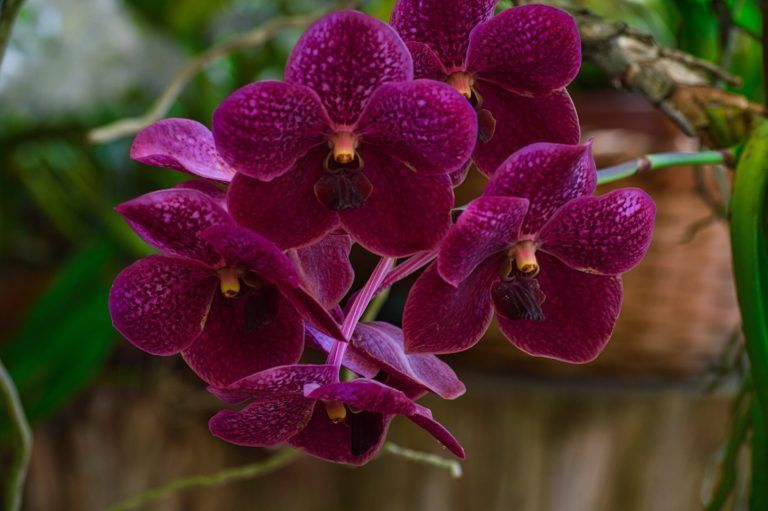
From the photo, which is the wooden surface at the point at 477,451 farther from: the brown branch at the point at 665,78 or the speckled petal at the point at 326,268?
the speckled petal at the point at 326,268

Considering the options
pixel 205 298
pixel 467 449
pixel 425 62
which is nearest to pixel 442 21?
pixel 425 62

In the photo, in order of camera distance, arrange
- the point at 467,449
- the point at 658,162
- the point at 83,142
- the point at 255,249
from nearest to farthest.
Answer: the point at 255,249, the point at 658,162, the point at 83,142, the point at 467,449

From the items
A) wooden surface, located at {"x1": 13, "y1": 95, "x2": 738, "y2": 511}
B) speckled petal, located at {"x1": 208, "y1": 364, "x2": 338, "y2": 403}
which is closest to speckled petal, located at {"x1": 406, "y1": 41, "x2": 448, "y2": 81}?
speckled petal, located at {"x1": 208, "y1": 364, "x2": 338, "y2": 403}

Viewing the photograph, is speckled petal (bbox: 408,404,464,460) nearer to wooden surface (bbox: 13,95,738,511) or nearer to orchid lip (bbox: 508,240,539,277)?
orchid lip (bbox: 508,240,539,277)

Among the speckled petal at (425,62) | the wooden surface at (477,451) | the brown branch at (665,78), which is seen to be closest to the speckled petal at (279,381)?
the speckled petal at (425,62)

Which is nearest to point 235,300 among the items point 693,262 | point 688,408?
point 693,262

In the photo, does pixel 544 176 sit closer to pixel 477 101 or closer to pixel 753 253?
pixel 477 101
